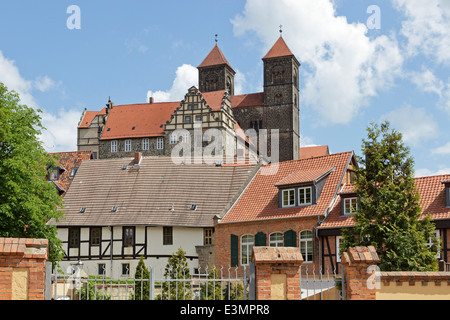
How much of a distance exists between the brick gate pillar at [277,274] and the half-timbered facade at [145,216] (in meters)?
25.7

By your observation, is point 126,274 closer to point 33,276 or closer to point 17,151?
point 17,151

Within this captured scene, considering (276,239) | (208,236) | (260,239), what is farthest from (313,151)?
(276,239)

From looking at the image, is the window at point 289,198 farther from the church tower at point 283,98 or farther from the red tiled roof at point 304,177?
the church tower at point 283,98

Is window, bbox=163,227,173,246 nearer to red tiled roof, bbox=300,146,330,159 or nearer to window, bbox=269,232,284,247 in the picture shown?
window, bbox=269,232,284,247

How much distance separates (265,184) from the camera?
36.3 m

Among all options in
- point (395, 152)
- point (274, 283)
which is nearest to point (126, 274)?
point (395, 152)

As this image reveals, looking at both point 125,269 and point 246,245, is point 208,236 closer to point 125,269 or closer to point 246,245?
point 125,269

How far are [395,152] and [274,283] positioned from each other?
44.0ft

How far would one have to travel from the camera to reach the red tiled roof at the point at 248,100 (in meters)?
94.1

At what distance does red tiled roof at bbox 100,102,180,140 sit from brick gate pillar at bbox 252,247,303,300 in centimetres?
6039

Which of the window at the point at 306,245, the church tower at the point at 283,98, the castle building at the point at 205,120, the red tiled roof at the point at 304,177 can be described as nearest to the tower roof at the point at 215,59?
the castle building at the point at 205,120

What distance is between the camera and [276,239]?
108 feet

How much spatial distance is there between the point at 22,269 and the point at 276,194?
2490cm

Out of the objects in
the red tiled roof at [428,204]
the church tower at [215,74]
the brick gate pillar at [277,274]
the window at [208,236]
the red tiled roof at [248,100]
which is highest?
the church tower at [215,74]
